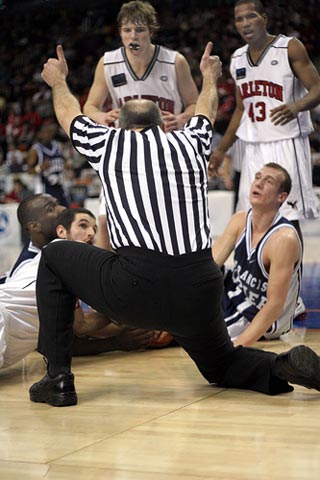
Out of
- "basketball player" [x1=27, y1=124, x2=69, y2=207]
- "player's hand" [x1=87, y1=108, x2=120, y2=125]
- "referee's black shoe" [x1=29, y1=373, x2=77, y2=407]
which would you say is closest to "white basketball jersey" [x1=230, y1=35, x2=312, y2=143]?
"player's hand" [x1=87, y1=108, x2=120, y2=125]

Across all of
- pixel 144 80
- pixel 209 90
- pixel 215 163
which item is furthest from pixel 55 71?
pixel 215 163

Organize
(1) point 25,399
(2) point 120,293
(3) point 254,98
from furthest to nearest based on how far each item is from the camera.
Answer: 1. (3) point 254,98
2. (1) point 25,399
3. (2) point 120,293

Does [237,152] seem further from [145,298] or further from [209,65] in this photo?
[145,298]

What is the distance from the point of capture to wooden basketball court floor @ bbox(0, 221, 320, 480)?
3105mm

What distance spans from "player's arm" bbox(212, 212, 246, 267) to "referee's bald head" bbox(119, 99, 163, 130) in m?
1.89

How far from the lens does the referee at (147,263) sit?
3.95 meters

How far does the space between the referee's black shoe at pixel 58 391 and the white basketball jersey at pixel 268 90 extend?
10.4 feet

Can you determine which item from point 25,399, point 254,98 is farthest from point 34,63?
point 25,399

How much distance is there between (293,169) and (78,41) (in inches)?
670

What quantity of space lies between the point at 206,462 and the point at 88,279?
3.69 ft

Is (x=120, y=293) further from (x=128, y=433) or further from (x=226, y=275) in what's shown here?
(x=226, y=275)


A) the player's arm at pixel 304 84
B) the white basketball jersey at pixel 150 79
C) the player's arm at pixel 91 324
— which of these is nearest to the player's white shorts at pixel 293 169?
the player's arm at pixel 304 84

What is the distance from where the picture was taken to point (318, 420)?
372 cm

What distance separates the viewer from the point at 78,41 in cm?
2294
